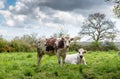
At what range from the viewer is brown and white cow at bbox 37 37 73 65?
1756 cm

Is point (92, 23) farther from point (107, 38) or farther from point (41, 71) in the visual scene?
point (41, 71)

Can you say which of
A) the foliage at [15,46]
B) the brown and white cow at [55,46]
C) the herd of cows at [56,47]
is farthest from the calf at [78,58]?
the foliage at [15,46]

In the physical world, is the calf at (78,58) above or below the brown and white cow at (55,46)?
below

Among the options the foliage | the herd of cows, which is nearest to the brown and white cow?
the herd of cows

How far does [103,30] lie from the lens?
214 ft

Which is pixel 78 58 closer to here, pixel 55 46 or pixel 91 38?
pixel 55 46

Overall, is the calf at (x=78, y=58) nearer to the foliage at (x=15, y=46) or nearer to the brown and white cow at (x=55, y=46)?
the brown and white cow at (x=55, y=46)

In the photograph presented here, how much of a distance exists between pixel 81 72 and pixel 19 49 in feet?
98.1

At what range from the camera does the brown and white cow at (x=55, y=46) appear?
17.6 meters

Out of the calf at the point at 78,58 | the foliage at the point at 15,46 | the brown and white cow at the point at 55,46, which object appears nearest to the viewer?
the brown and white cow at the point at 55,46

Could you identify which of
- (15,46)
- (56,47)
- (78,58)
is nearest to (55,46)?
(56,47)

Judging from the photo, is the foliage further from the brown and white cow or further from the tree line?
the brown and white cow

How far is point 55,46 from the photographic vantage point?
1780cm

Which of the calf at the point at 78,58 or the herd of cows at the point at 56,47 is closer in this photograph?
the herd of cows at the point at 56,47
